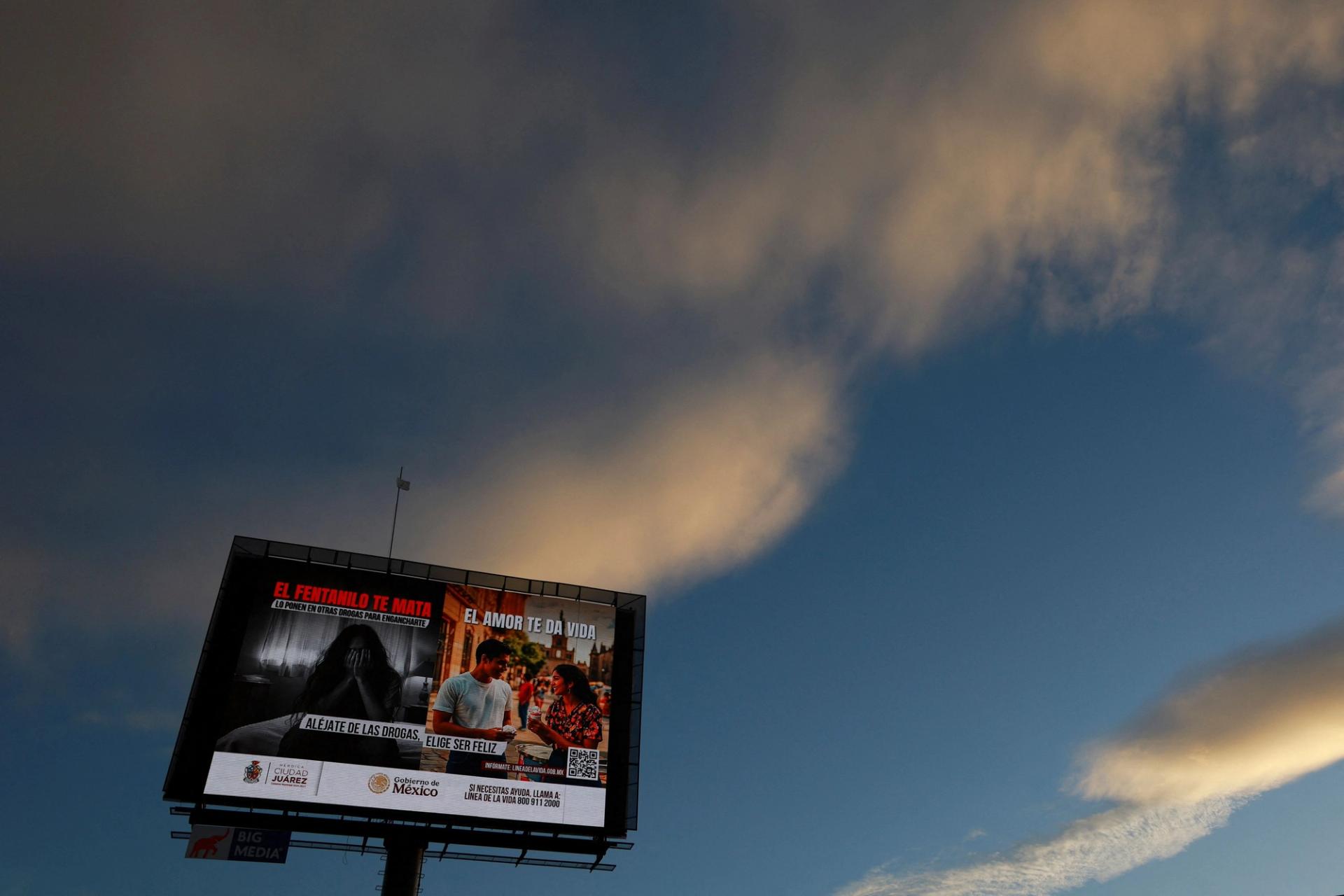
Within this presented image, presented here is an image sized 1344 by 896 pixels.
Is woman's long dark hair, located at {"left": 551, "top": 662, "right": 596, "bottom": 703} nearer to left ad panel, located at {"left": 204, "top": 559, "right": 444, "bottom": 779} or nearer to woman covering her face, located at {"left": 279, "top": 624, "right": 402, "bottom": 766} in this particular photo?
left ad panel, located at {"left": 204, "top": 559, "right": 444, "bottom": 779}

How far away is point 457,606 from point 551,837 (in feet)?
24.6

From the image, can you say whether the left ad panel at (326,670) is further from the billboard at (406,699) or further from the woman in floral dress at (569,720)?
the woman in floral dress at (569,720)

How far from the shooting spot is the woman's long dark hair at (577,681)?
97.0ft

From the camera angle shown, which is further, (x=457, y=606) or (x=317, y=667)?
(x=457, y=606)

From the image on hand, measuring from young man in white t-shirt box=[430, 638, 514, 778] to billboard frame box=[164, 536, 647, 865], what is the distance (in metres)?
1.62

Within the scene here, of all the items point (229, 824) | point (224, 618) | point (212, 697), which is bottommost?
point (229, 824)

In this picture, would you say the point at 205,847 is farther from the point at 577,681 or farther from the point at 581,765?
the point at 577,681

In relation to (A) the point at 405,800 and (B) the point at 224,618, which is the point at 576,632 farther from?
(B) the point at 224,618

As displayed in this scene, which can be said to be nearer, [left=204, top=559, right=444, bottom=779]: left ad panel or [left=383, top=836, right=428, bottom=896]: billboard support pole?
[left=204, top=559, right=444, bottom=779]: left ad panel

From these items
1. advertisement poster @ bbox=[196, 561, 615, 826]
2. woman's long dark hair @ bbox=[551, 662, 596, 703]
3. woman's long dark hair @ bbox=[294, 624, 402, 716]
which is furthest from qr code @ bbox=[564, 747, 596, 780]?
woman's long dark hair @ bbox=[294, 624, 402, 716]

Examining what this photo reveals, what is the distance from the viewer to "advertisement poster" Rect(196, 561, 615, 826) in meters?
26.2

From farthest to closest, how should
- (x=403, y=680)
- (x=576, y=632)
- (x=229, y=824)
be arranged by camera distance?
(x=576, y=632) < (x=403, y=680) < (x=229, y=824)

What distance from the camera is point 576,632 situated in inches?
1209

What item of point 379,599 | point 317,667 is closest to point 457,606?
point 379,599
